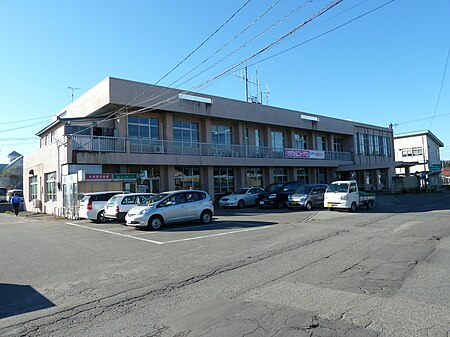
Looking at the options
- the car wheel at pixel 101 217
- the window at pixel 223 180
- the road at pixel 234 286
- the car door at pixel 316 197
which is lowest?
the road at pixel 234 286

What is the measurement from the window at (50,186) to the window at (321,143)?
29.5 metres

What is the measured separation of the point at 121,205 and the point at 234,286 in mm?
12158

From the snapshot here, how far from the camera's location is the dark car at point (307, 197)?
70.3 ft

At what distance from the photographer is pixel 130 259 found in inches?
346

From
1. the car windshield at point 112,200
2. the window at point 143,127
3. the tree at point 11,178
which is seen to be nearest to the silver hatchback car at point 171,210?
the car windshield at point 112,200

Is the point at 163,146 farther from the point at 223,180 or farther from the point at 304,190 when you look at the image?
the point at 304,190

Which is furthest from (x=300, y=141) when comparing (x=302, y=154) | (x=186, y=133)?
(x=186, y=133)

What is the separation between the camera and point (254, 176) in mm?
33500

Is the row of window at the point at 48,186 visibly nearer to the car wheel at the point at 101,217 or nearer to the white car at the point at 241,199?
the car wheel at the point at 101,217

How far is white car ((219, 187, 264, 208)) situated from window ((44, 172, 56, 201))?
12124 millimetres

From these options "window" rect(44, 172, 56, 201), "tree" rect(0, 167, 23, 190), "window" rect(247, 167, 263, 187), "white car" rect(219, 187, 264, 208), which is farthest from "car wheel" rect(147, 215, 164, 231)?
"tree" rect(0, 167, 23, 190)

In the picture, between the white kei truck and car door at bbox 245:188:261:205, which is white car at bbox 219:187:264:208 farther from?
the white kei truck

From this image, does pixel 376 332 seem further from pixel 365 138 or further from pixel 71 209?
pixel 365 138

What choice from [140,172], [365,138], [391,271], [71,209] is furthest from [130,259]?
[365,138]
